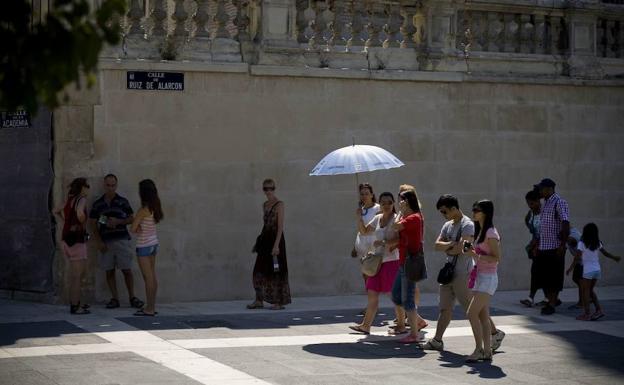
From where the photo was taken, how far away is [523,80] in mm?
17438

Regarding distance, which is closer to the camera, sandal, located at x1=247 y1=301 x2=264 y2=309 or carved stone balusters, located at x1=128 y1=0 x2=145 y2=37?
sandal, located at x1=247 y1=301 x2=264 y2=309

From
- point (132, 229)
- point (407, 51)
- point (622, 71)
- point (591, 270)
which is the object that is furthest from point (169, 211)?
point (622, 71)

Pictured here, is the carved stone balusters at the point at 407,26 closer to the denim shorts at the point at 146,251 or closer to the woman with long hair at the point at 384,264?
the woman with long hair at the point at 384,264

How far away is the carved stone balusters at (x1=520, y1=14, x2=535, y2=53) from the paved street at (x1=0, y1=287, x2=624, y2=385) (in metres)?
4.58

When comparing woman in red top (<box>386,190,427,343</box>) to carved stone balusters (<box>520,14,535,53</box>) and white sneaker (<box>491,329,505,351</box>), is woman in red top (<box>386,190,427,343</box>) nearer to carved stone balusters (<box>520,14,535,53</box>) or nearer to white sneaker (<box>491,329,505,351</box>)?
white sneaker (<box>491,329,505,351</box>)

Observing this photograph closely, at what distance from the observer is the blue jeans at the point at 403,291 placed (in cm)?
1223

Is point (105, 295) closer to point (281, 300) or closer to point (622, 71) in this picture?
point (281, 300)

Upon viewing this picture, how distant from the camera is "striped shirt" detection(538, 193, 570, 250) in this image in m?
15.2

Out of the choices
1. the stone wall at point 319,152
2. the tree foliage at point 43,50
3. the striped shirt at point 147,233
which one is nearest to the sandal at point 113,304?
the stone wall at point 319,152

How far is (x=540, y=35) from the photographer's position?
1788 cm

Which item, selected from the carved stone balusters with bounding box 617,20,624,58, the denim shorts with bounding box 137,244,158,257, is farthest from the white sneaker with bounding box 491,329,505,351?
the carved stone balusters with bounding box 617,20,624,58

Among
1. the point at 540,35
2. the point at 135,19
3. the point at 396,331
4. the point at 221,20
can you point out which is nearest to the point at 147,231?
the point at 135,19

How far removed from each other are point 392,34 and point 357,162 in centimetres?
436

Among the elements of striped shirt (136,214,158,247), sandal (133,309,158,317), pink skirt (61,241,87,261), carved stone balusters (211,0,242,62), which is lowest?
sandal (133,309,158,317)
